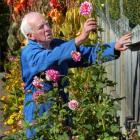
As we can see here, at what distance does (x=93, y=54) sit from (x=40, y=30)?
427mm

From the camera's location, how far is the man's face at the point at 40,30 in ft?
14.8

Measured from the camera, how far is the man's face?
452 centimetres

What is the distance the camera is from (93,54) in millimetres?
4531

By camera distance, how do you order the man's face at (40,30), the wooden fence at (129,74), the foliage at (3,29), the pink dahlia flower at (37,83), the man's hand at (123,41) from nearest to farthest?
the man's hand at (123,41) → the pink dahlia flower at (37,83) → the man's face at (40,30) → the wooden fence at (129,74) → the foliage at (3,29)

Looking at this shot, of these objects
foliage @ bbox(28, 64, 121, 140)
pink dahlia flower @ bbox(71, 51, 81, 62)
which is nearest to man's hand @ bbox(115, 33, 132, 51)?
foliage @ bbox(28, 64, 121, 140)

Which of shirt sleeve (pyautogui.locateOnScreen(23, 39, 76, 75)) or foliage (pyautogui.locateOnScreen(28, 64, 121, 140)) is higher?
shirt sleeve (pyautogui.locateOnScreen(23, 39, 76, 75))

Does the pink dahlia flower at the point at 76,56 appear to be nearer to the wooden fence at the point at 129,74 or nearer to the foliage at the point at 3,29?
the wooden fence at the point at 129,74

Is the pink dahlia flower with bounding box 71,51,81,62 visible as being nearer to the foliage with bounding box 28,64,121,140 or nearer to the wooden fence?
the foliage with bounding box 28,64,121,140

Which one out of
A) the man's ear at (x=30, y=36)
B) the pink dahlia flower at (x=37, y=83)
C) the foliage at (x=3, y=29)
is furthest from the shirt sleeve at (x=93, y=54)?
the foliage at (x=3, y=29)

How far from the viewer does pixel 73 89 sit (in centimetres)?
446

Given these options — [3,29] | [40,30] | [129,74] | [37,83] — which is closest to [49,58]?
[37,83]

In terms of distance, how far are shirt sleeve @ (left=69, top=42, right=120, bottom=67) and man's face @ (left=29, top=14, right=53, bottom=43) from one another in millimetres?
265

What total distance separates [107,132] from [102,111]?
198mm

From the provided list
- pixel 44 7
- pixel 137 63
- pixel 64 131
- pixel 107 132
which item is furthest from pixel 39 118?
pixel 44 7
